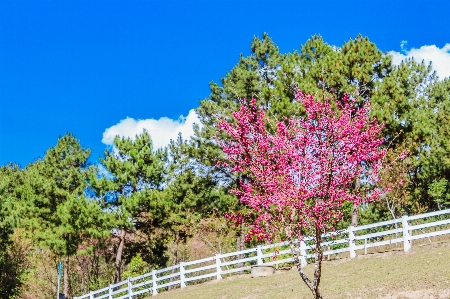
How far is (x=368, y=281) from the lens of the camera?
13094mm

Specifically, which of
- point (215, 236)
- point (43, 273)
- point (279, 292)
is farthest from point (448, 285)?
point (43, 273)

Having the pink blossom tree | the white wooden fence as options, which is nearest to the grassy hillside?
the white wooden fence

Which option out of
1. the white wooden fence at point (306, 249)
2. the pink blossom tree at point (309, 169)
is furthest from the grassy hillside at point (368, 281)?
the pink blossom tree at point (309, 169)

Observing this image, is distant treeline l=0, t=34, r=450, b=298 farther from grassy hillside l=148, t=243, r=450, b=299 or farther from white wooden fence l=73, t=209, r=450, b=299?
grassy hillside l=148, t=243, r=450, b=299

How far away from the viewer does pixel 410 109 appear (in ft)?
75.3

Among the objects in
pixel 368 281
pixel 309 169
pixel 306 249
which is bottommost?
pixel 368 281

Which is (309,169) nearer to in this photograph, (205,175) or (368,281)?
(368,281)

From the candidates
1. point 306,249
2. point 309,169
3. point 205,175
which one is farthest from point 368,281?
point 205,175

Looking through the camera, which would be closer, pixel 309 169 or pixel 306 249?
pixel 309 169

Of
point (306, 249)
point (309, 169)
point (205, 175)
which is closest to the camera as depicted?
point (309, 169)

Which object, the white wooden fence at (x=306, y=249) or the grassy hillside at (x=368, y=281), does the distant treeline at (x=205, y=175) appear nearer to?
A: the white wooden fence at (x=306, y=249)

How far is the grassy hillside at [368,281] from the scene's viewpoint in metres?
11.5

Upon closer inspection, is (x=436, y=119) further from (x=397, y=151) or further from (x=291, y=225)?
(x=291, y=225)

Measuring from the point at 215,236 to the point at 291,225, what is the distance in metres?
26.7
